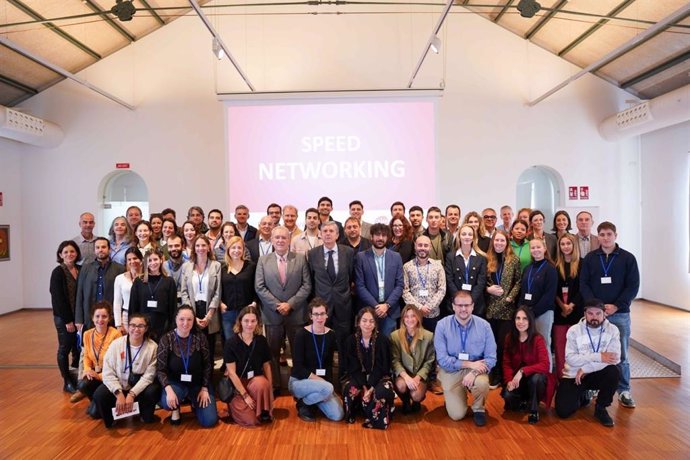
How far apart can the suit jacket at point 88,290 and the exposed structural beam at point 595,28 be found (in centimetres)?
716

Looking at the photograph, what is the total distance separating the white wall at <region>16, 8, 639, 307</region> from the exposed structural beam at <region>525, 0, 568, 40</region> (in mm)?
237

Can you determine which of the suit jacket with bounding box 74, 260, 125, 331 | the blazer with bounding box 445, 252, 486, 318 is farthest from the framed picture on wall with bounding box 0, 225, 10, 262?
the blazer with bounding box 445, 252, 486, 318

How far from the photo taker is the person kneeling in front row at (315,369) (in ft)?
12.4

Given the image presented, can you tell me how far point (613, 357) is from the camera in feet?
12.1

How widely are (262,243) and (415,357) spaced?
1.89 m

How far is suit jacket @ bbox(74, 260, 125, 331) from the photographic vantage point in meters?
4.38

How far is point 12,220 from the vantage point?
8383mm

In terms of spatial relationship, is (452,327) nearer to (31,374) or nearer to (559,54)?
(31,374)

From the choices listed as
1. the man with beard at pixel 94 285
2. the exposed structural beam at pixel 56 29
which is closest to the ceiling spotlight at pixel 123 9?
the exposed structural beam at pixel 56 29

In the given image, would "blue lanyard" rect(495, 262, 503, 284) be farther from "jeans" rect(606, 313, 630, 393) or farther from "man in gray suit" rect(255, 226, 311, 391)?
"man in gray suit" rect(255, 226, 311, 391)

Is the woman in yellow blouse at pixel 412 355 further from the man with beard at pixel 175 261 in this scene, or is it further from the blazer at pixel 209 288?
the man with beard at pixel 175 261

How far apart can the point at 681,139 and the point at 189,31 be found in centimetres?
855

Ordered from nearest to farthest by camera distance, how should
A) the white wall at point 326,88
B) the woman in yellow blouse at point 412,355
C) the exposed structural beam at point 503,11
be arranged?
the woman in yellow blouse at point 412,355
the exposed structural beam at point 503,11
the white wall at point 326,88

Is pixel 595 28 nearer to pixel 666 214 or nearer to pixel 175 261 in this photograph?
pixel 666 214
